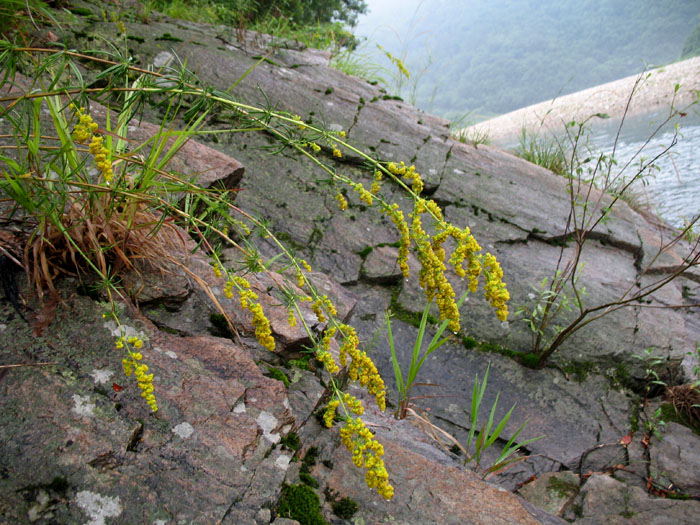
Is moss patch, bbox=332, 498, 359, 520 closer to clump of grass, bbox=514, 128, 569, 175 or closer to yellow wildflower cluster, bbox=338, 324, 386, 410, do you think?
yellow wildflower cluster, bbox=338, 324, 386, 410

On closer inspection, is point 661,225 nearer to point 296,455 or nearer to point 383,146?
point 383,146

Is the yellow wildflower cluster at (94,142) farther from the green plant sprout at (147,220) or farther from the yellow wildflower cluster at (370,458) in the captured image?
the yellow wildflower cluster at (370,458)

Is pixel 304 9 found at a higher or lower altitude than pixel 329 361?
higher

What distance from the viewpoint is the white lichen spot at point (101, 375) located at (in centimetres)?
134

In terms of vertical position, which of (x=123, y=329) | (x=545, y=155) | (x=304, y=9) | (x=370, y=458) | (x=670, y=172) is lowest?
(x=123, y=329)

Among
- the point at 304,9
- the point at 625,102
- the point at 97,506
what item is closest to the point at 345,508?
the point at 97,506

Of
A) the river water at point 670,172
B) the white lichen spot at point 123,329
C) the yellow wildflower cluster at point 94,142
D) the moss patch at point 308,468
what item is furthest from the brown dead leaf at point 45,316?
the river water at point 670,172

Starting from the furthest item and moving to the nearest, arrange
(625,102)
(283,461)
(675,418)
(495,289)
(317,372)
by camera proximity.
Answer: (625,102)
(675,418)
(317,372)
(283,461)
(495,289)

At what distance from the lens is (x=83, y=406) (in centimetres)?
126

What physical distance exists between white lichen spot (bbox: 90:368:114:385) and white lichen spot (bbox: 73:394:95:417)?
0.21 ft

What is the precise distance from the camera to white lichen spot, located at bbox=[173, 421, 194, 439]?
133 cm

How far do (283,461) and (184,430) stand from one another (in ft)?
1.09

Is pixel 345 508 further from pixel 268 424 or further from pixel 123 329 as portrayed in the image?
pixel 123 329

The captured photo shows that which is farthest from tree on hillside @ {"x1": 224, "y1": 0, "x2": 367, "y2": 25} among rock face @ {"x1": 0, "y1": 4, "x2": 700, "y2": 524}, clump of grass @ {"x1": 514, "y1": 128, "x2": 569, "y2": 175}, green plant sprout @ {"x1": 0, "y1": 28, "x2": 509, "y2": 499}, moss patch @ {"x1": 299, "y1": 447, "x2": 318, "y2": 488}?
moss patch @ {"x1": 299, "y1": 447, "x2": 318, "y2": 488}
